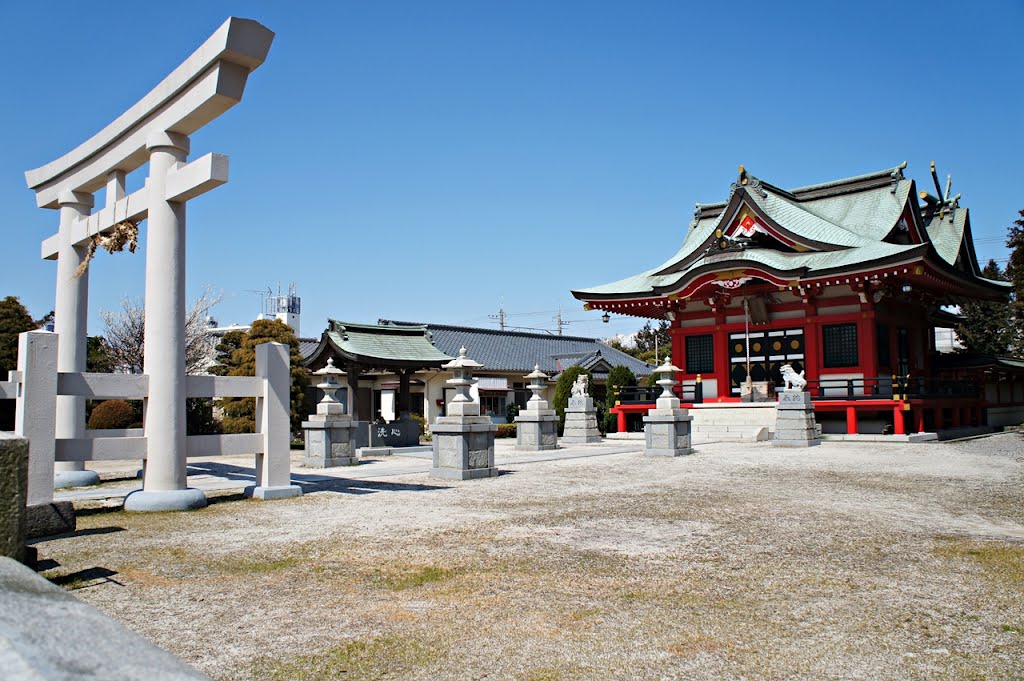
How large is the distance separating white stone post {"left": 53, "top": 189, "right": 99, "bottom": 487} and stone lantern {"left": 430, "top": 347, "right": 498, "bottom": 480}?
5.59m

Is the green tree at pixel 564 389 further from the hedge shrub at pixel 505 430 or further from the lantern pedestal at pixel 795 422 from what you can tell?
the lantern pedestal at pixel 795 422

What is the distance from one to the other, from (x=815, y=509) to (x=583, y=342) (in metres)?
40.9

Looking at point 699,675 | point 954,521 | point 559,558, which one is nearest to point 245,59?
point 559,558

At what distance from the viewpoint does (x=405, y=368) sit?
78.7 ft

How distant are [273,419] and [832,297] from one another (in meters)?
20.0

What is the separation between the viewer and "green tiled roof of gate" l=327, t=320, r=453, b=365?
23938 mm

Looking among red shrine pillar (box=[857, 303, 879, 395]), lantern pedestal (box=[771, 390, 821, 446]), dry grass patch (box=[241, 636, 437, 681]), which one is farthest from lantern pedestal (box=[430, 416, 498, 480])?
red shrine pillar (box=[857, 303, 879, 395])

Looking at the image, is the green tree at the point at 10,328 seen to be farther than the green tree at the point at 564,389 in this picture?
No

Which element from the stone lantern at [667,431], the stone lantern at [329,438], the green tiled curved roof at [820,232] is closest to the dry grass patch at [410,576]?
the stone lantern at [329,438]

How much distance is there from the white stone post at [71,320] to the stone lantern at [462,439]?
559 centimetres

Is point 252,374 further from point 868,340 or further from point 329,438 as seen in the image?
point 868,340

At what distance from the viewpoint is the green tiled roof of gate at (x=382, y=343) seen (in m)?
23.9

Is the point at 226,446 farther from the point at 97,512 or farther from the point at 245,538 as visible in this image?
the point at 245,538

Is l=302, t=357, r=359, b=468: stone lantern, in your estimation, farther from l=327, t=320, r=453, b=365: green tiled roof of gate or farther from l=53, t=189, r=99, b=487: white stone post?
l=327, t=320, r=453, b=365: green tiled roof of gate
